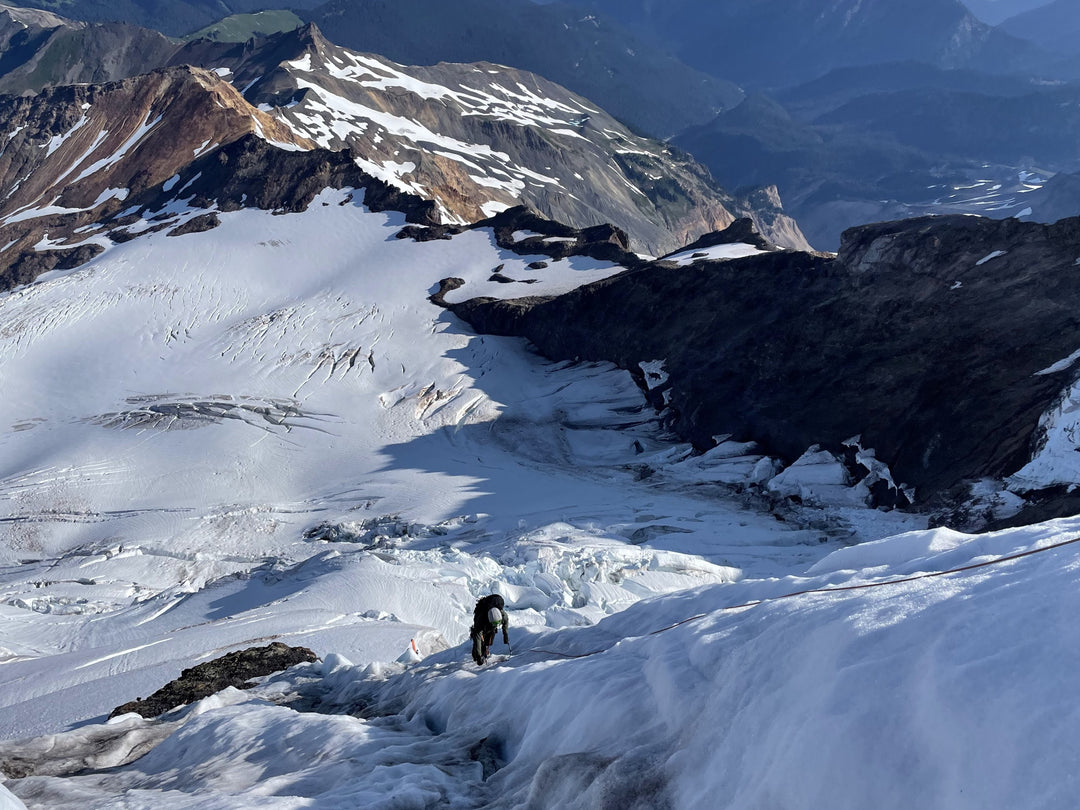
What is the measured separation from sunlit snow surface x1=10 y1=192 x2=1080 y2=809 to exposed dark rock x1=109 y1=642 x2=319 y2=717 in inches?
30.0

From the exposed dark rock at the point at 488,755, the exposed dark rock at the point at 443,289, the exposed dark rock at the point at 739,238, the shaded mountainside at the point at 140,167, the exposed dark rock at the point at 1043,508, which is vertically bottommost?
the exposed dark rock at the point at 1043,508

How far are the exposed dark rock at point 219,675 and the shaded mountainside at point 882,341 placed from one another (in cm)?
1924

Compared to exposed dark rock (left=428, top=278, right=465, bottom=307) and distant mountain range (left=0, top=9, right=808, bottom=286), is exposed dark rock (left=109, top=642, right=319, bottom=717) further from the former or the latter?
distant mountain range (left=0, top=9, right=808, bottom=286)

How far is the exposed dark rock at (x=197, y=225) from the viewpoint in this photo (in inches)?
2186

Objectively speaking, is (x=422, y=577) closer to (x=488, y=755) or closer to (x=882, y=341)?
(x=488, y=755)

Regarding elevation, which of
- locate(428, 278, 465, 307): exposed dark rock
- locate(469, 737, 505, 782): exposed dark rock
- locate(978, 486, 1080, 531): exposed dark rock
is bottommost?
locate(978, 486, 1080, 531): exposed dark rock

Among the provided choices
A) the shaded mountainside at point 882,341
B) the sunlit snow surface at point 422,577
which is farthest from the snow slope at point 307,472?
the shaded mountainside at point 882,341

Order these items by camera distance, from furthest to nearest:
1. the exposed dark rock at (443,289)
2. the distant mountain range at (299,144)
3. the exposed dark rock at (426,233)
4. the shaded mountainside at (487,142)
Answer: the shaded mountainside at (487,142), the distant mountain range at (299,144), the exposed dark rock at (426,233), the exposed dark rock at (443,289)

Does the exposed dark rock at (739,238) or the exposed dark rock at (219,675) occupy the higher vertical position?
the exposed dark rock at (739,238)

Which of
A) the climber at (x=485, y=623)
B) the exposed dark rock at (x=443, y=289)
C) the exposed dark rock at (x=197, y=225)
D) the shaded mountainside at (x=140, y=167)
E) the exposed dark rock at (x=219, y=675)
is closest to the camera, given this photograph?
the climber at (x=485, y=623)

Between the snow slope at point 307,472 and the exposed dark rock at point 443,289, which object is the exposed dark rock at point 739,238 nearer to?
the snow slope at point 307,472

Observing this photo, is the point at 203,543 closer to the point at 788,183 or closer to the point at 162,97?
the point at 162,97

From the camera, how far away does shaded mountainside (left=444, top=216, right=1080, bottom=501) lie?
1032 inches

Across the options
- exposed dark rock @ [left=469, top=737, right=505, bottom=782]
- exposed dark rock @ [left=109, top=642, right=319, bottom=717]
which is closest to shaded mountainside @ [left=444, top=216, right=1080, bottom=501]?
exposed dark rock @ [left=109, top=642, right=319, bottom=717]
